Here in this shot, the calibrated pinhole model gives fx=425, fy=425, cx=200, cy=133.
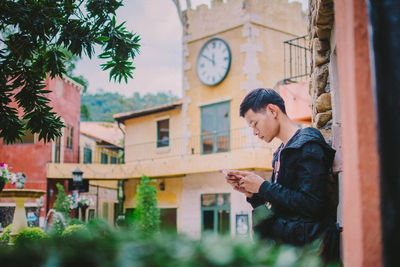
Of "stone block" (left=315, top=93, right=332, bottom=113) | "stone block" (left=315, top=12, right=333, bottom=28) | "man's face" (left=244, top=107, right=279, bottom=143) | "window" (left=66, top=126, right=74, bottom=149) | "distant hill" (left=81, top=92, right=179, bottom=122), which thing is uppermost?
"distant hill" (left=81, top=92, right=179, bottom=122)

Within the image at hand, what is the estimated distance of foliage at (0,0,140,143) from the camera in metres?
2.80

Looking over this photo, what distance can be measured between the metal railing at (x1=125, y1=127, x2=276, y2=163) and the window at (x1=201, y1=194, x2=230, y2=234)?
1842 mm

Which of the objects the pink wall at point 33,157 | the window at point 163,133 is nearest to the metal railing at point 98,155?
the pink wall at point 33,157

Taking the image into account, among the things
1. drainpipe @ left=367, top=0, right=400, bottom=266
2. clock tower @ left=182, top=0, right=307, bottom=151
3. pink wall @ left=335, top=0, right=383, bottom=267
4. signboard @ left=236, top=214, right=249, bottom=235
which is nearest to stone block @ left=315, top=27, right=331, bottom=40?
pink wall @ left=335, top=0, right=383, bottom=267

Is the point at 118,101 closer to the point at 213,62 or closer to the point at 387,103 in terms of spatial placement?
the point at 213,62

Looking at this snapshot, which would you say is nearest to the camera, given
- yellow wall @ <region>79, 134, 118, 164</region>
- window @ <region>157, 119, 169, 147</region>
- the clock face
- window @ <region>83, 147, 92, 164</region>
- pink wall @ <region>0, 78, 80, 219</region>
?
the clock face

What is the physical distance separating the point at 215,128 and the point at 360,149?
52.9 feet

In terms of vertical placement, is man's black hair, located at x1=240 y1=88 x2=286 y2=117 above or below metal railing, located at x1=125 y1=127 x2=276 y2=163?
below

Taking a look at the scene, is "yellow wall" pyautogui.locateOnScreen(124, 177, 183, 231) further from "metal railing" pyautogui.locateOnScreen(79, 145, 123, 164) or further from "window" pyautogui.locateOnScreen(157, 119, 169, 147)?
"metal railing" pyautogui.locateOnScreen(79, 145, 123, 164)

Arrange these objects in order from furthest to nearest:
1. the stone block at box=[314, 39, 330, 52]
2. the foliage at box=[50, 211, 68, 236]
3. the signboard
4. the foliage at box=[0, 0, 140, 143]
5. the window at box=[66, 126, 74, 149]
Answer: the window at box=[66, 126, 74, 149] → the signboard → the stone block at box=[314, 39, 330, 52] → the foliage at box=[0, 0, 140, 143] → the foliage at box=[50, 211, 68, 236]

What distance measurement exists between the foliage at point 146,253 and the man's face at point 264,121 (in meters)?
1.42

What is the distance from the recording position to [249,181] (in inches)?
87.6

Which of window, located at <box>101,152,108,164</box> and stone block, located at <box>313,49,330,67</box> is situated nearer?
stone block, located at <box>313,49,330,67</box>

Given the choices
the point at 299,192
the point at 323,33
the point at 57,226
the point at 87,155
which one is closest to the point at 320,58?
the point at 323,33
